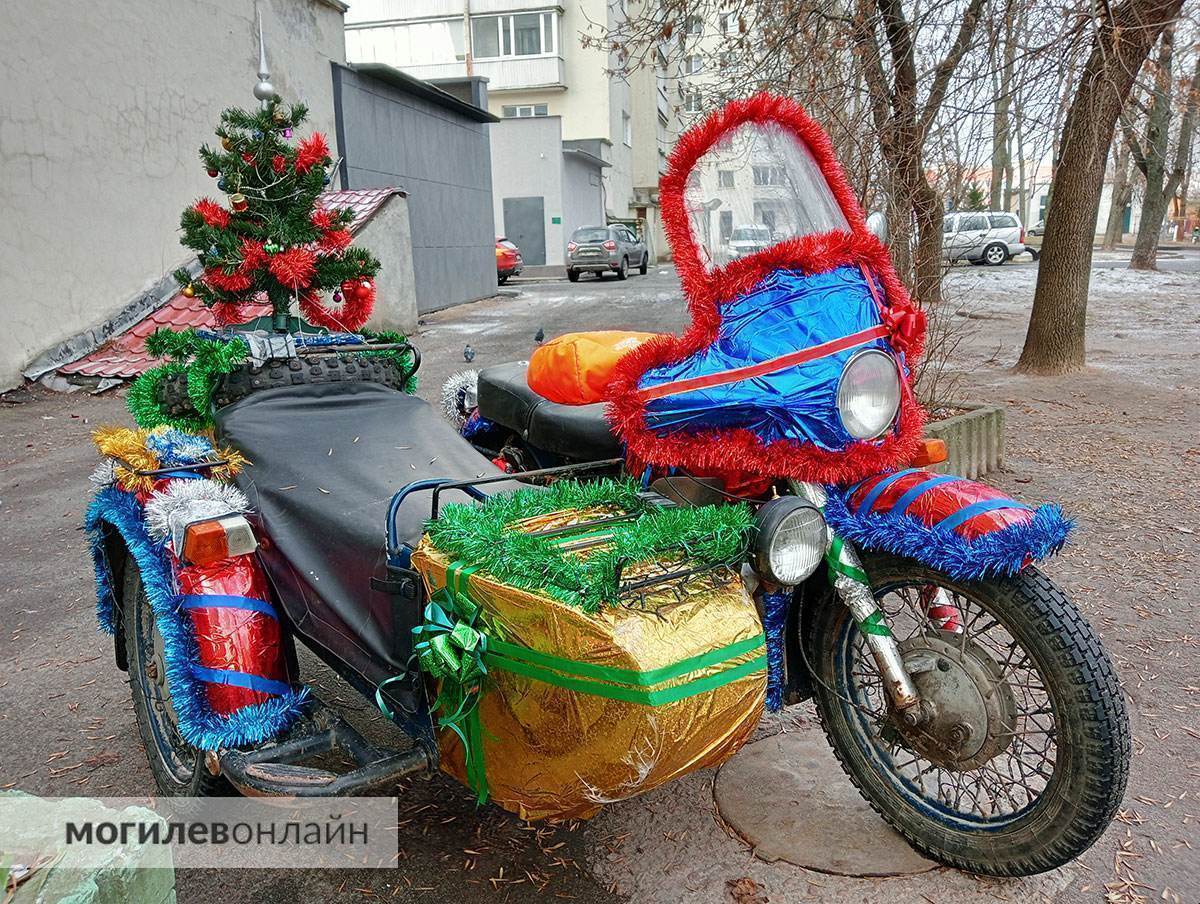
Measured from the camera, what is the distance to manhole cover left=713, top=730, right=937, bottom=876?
8.22 ft

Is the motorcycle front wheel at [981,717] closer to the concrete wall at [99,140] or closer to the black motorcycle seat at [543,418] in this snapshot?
the black motorcycle seat at [543,418]

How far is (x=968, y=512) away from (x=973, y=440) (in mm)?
4120

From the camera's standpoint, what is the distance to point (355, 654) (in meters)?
2.42

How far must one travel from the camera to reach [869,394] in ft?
7.45

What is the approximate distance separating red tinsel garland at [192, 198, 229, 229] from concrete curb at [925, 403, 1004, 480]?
4.09 metres

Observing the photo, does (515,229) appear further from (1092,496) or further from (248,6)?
(1092,496)

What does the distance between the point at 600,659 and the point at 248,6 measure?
13005 mm

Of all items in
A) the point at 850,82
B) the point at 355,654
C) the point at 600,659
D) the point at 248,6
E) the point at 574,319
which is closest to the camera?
the point at 600,659

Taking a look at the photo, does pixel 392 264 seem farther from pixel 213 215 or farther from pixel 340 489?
pixel 340 489

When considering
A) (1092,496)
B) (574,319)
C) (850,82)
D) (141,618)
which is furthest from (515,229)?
(141,618)

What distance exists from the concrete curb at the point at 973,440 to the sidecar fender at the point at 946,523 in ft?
11.0

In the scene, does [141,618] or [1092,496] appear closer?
[141,618]

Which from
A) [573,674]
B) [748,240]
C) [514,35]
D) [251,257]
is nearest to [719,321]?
[748,240]

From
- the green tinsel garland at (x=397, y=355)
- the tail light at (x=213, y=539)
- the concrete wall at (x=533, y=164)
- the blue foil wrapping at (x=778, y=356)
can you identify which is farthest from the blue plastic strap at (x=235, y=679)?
the concrete wall at (x=533, y=164)
